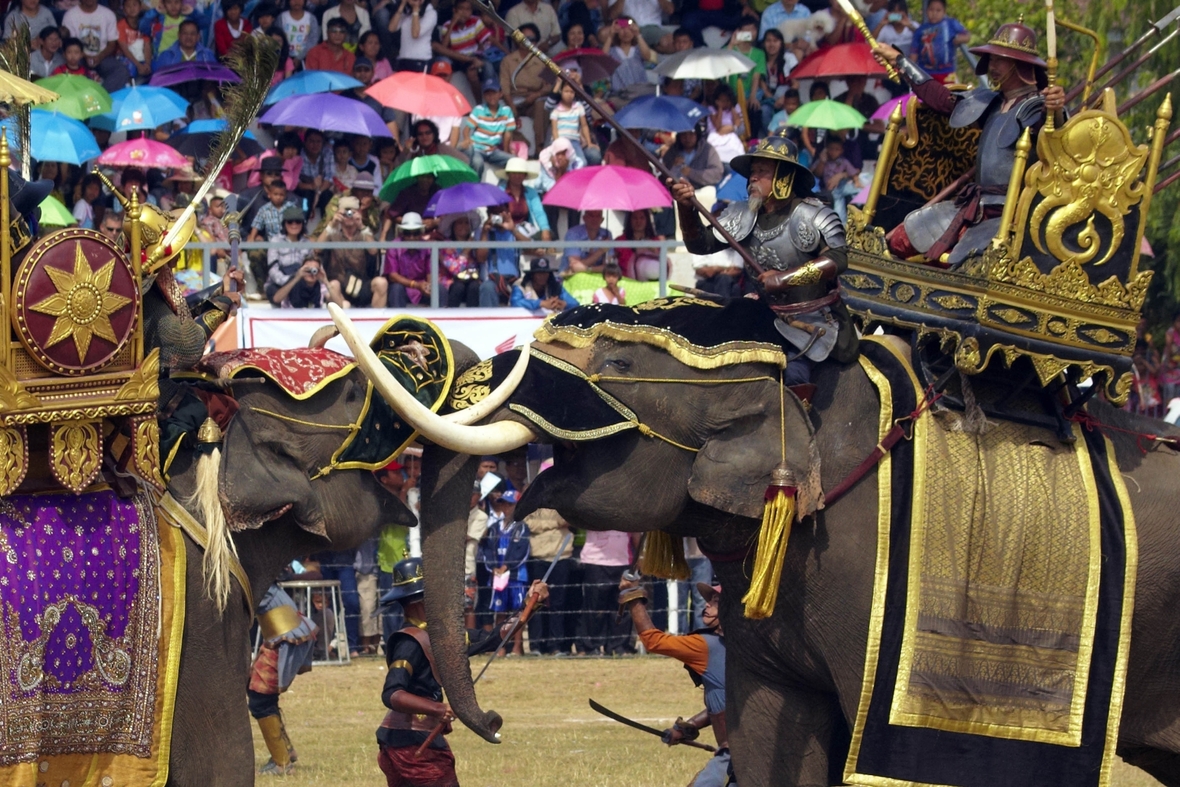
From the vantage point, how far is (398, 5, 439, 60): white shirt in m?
18.2

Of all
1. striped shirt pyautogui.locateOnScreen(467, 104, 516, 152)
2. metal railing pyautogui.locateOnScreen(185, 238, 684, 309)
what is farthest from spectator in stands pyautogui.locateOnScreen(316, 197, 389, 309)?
striped shirt pyautogui.locateOnScreen(467, 104, 516, 152)

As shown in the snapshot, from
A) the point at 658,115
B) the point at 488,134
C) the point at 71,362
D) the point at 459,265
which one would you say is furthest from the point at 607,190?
the point at 71,362

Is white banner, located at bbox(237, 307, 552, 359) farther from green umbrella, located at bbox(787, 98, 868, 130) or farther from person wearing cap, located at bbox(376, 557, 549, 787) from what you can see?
person wearing cap, located at bbox(376, 557, 549, 787)

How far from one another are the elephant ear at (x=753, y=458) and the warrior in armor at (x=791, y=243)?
235 mm

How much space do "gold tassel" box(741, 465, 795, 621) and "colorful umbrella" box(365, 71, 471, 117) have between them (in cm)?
975

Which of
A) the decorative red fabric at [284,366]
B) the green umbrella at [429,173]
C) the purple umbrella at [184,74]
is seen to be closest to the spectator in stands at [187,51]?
the purple umbrella at [184,74]

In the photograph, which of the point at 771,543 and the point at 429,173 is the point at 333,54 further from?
the point at 771,543

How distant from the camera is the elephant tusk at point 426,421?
7344mm

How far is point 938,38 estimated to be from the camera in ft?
62.5

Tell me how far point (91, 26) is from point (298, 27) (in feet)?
6.09

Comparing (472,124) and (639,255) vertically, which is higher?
(472,124)

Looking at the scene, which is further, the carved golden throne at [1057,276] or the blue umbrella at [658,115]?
the blue umbrella at [658,115]

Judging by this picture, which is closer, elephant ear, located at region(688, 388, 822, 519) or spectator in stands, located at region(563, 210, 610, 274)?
elephant ear, located at region(688, 388, 822, 519)

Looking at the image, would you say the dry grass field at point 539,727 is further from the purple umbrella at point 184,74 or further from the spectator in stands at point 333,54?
the spectator in stands at point 333,54
